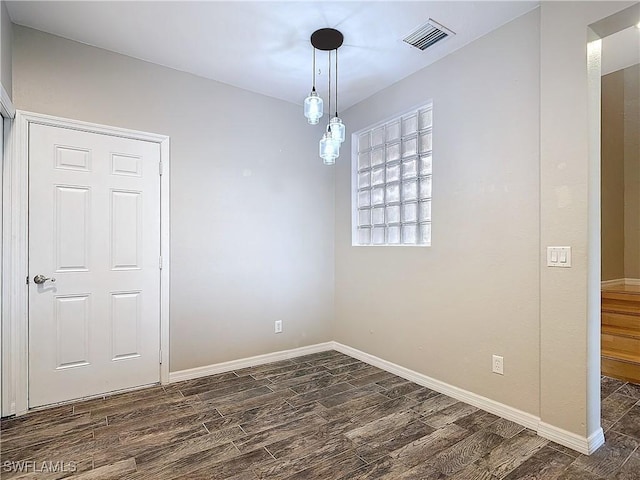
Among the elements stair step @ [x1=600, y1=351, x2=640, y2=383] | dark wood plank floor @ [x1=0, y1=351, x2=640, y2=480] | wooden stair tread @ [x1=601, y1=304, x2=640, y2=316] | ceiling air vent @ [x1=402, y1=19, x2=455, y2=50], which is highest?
ceiling air vent @ [x1=402, y1=19, x2=455, y2=50]

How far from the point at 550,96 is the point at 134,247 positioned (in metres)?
3.21

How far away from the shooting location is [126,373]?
289 cm

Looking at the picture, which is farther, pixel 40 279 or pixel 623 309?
pixel 623 309

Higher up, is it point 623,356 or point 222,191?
point 222,191

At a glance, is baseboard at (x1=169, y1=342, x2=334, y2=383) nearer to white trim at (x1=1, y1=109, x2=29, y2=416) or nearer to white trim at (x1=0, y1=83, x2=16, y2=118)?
white trim at (x1=1, y1=109, x2=29, y2=416)

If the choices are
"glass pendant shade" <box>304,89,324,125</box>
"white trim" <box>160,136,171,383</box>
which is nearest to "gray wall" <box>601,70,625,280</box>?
"glass pendant shade" <box>304,89,324,125</box>

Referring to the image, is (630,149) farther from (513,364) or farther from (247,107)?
(247,107)

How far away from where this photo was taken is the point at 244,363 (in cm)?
346

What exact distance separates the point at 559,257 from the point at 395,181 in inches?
64.0

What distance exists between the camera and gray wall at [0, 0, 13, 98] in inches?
86.7

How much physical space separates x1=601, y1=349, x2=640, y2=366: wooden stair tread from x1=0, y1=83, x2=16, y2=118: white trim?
506 cm

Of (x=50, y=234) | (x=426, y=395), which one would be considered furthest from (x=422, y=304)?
(x=50, y=234)

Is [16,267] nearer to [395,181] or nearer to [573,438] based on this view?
[395,181]

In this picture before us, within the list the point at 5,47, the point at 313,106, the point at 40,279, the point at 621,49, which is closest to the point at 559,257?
the point at 313,106
